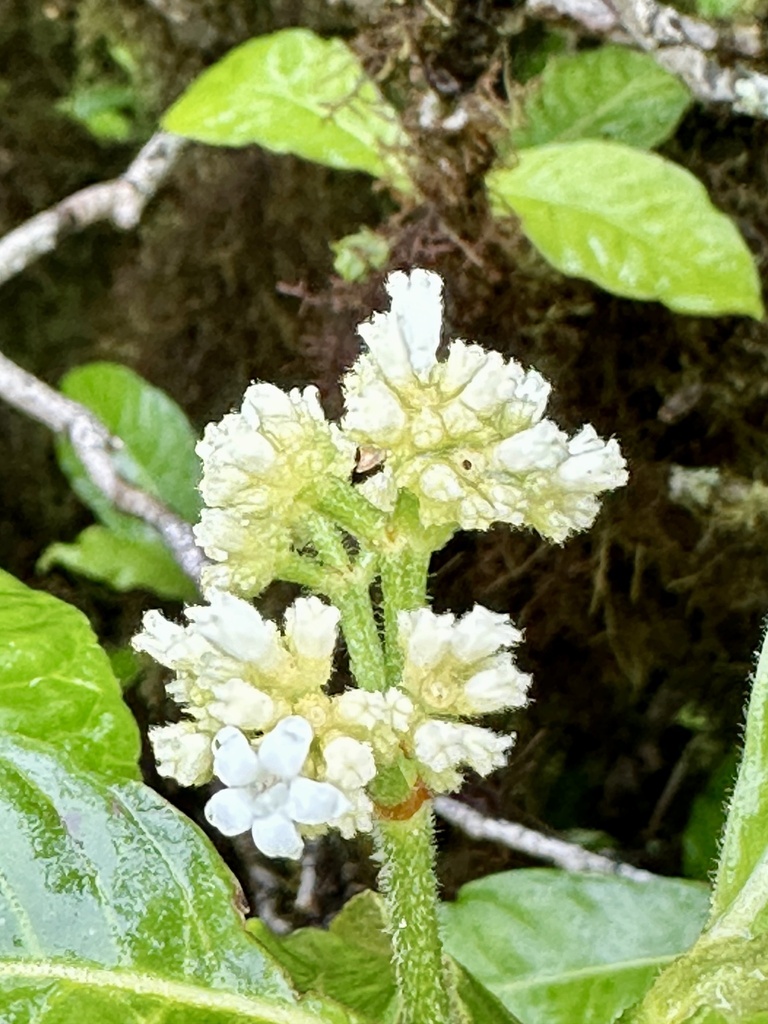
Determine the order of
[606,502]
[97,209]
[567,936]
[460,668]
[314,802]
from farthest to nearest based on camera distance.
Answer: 1. [97,209]
2. [606,502]
3. [567,936]
4. [460,668]
5. [314,802]

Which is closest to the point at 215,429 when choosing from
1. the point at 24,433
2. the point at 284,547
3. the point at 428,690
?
the point at 284,547

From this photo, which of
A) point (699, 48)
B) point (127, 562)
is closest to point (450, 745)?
point (127, 562)

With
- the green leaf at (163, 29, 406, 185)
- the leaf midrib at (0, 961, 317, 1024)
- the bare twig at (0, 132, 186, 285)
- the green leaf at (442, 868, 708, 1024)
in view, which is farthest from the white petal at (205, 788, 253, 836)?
the bare twig at (0, 132, 186, 285)

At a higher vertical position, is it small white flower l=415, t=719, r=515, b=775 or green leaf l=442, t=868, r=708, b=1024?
small white flower l=415, t=719, r=515, b=775

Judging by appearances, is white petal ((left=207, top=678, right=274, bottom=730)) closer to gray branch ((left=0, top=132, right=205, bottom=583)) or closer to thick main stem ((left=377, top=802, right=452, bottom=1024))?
thick main stem ((left=377, top=802, right=452, bottom=1024))

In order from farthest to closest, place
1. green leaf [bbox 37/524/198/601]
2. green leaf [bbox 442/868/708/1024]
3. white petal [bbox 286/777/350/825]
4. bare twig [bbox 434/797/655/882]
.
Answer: green leaf [bbox 37/524/198/601]
bare twig [bbox 434/797/655/882]
green leaf [bbox 442/868/708/1024]
white petal [bbox 286/777/350/825]

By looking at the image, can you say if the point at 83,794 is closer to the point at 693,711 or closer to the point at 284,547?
the point at 284,547

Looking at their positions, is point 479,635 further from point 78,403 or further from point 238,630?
point 78,403
